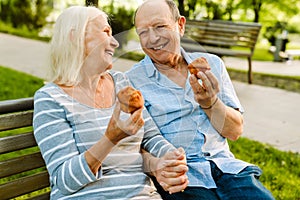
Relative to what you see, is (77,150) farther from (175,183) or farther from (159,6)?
(159,6)

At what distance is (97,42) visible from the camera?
1801 mm

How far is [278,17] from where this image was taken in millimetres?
15516

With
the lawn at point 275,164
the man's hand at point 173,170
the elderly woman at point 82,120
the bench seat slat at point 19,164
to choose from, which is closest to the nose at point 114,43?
the elderly woman at point 82,120

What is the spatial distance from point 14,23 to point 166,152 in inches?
575

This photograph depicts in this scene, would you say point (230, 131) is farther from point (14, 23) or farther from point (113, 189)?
point (14, 23)

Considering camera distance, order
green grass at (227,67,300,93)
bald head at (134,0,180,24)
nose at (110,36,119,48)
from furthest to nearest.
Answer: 1. green grass at (227,67,300,93)
2. bald head at (134,0,180,24)
3. nose at (110,36,119,48)

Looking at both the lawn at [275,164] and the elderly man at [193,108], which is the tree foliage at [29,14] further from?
the elderly man at [193,108]

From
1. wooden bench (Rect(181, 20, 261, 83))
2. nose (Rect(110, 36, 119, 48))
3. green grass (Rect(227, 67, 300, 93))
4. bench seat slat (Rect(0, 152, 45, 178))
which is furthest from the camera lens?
wooden bench (Rect(181, 20, 261, 83))

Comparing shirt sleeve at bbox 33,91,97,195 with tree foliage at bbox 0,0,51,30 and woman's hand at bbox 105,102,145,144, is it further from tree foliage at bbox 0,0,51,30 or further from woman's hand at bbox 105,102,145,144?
tree foliage at bbox 0,0,51,30

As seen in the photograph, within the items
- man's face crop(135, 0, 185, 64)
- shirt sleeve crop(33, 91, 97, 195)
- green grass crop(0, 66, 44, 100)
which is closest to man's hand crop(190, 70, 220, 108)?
man's face crop(135, 0, 185, 64)

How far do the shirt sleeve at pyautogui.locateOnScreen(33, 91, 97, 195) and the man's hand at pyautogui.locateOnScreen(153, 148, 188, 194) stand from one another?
245 mm

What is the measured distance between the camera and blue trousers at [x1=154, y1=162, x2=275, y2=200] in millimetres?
2086

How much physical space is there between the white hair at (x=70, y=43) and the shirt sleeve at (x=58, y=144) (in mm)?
106

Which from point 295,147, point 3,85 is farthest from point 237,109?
point 3,85
